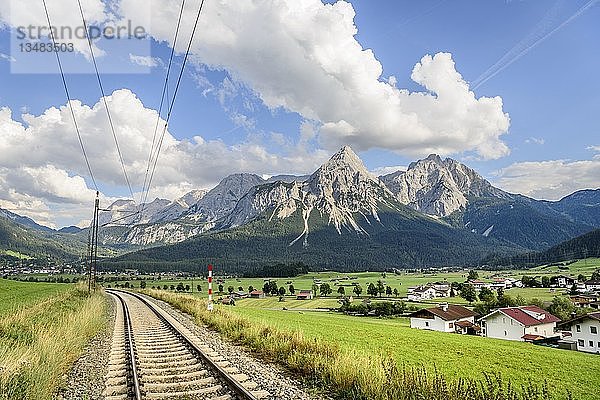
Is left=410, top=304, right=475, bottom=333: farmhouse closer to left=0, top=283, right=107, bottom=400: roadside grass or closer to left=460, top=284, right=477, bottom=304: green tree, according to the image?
left=460, top=284, right=477, bottom=304: green tree

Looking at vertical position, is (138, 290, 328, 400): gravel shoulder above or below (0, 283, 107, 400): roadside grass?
below

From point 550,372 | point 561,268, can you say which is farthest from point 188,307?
point 561,268

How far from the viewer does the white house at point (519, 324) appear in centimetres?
5241

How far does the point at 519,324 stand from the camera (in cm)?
5247

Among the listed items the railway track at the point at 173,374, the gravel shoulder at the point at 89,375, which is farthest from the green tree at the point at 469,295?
the gravel shoulder at the point at 89,375

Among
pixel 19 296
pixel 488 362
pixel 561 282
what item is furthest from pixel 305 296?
pixel 488 362

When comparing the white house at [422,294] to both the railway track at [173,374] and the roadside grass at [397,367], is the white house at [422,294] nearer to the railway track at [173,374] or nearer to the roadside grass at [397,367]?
the roadside grass at [397,367]

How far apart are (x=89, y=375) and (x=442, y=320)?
177 ft

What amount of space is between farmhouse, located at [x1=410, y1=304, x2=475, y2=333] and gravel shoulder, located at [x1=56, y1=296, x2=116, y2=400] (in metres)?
49.2

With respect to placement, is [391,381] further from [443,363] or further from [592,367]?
[592,367]

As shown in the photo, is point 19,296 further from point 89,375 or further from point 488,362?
point 488,362

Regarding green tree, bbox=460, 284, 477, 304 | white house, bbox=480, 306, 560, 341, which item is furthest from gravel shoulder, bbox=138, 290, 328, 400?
green tree, bbox=460, 284, 477, 304

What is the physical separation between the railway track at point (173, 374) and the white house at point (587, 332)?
153ft

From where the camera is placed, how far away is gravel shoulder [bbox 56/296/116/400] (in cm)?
898
